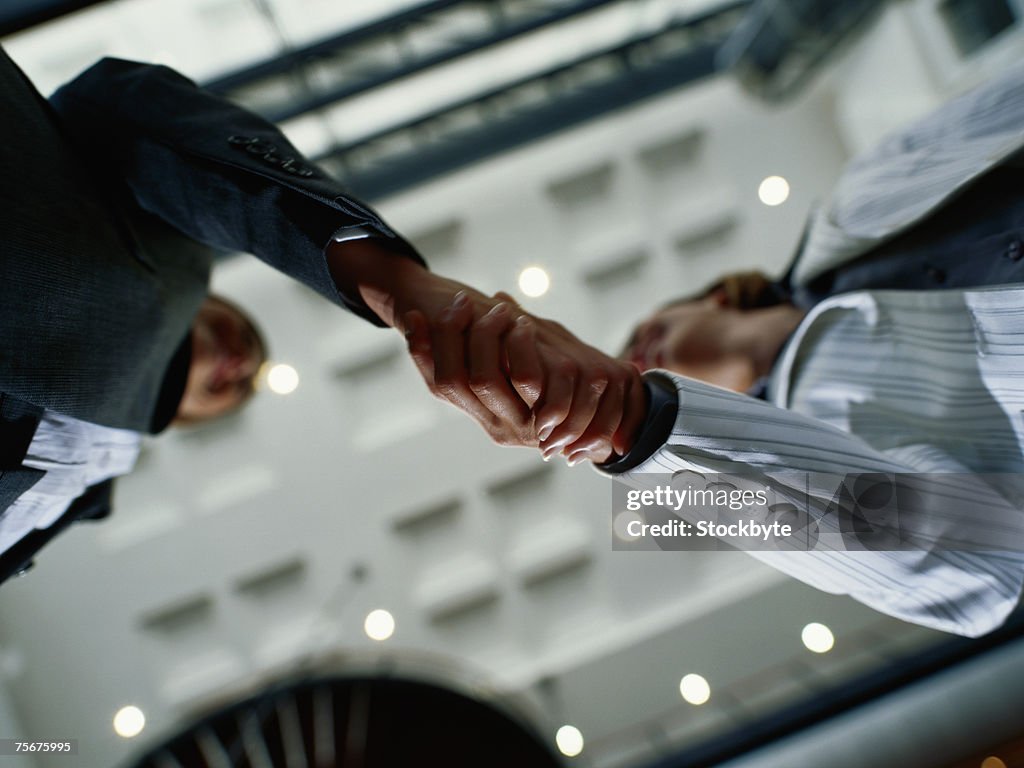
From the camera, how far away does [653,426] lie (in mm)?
499

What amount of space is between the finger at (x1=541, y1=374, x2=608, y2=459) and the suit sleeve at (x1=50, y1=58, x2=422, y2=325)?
170 millimetres

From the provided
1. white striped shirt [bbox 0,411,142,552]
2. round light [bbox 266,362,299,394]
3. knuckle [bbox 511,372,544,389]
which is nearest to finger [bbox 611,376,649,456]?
knuckle [bbox 511,372,544,389]

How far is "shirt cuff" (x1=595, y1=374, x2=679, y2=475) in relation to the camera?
499 mm

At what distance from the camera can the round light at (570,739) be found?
1.65m

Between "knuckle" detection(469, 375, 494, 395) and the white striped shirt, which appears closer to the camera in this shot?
"knuckle" detection(469, 375, 494, 395)

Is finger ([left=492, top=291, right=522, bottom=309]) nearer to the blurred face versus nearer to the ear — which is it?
the blurred face

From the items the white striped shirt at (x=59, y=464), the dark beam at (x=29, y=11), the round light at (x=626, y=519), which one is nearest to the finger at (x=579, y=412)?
the round light at (x=626, y=519)

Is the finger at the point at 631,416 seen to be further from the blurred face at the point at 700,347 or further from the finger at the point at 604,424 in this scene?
the blurred face at the point at 700,347

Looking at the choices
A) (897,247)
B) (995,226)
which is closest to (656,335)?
(897,247)

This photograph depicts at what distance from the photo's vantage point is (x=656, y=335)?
1232 millimetres

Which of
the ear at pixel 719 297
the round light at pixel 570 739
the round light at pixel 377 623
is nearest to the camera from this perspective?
the ear at pixel 719 297

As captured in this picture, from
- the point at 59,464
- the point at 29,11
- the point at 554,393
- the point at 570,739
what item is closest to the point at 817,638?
the point at 570,739

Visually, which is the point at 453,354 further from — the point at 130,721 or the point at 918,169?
the point at 130,721

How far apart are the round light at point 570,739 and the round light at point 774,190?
61.9 inches
